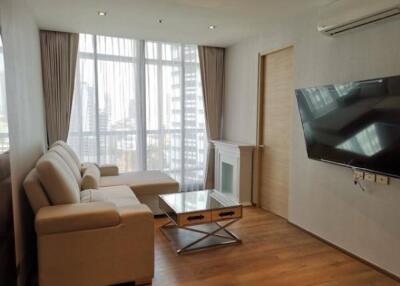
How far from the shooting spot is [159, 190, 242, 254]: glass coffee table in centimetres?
285

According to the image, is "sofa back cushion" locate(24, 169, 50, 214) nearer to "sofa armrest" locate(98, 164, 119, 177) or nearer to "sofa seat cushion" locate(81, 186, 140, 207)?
"sofa seat cushion" locate(81, 186, 140, 207)

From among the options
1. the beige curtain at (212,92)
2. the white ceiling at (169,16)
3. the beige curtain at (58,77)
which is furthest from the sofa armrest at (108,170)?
the white ceiling at (169,16)

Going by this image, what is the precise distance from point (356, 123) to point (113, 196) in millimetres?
2423

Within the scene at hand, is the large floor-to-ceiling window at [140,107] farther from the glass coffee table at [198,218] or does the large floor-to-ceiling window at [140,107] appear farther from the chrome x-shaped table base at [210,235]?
the chrome x-shaped table base at [210,235]

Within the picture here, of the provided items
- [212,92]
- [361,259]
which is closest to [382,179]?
[361,259]

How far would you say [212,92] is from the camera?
4.98m

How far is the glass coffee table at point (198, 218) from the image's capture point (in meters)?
2.85

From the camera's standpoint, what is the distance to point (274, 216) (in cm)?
392

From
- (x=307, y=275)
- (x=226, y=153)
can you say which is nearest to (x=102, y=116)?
(x=226, y=153)

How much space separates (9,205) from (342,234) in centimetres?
289

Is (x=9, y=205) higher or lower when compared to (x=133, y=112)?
lower

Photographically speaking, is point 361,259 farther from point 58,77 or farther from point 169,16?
point 58,77

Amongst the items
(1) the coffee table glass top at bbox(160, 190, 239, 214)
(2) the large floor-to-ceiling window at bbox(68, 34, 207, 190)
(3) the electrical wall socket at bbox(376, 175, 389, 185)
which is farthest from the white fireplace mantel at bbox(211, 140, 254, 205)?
(3) the electrical wall socket at bbox(376, 175, 389, 185)

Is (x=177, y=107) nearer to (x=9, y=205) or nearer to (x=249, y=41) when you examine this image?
(x=249, y=41)
